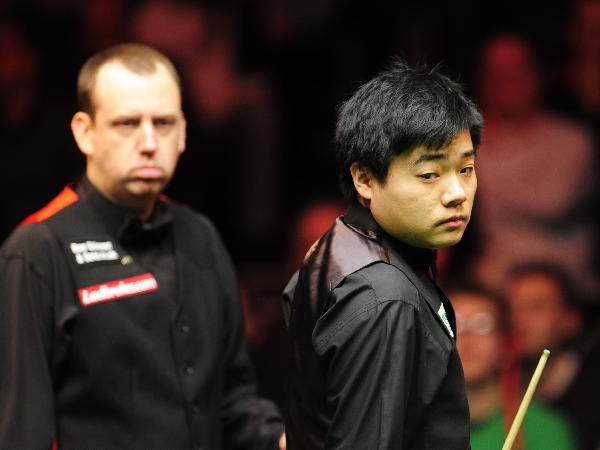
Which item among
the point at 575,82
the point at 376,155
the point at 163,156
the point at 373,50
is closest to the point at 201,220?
the point at 163,156

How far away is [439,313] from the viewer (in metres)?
2.37

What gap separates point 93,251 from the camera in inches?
116

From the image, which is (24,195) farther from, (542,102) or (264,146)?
(542,102)

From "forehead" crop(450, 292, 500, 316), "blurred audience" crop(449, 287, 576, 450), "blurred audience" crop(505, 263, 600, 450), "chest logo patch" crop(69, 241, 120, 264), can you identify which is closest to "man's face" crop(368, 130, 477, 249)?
"chest logo patch" crop(69, 241, 120, 264)

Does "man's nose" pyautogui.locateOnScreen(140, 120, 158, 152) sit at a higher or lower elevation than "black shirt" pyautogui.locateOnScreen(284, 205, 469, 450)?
higher

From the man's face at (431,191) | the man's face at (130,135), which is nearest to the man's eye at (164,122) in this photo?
the man's face at (130,135)

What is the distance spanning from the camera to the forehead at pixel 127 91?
116 inches

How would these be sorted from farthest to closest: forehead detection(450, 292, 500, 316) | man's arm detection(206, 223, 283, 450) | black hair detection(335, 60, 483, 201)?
forehead detection(450, 292, 500, 316), man's arm detection(206, 223, 283, 450), black hair detection(335, 60, 483, 201)

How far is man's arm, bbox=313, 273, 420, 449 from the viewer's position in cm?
217

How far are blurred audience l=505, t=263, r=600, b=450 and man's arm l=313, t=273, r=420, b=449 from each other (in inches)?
102

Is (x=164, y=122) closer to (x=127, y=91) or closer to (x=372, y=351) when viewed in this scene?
(x=127, y=91)

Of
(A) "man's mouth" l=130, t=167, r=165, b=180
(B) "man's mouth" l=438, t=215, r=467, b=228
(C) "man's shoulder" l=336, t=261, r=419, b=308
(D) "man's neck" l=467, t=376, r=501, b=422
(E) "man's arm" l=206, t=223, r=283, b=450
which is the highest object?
(B) "man's mouth" l=438, t=215, r=467, b=228

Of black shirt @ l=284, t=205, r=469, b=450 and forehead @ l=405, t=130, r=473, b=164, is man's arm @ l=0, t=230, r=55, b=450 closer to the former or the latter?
black shirt @ l=284, t=205, r=469, b=450

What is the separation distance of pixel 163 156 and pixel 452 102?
94 centimetres
